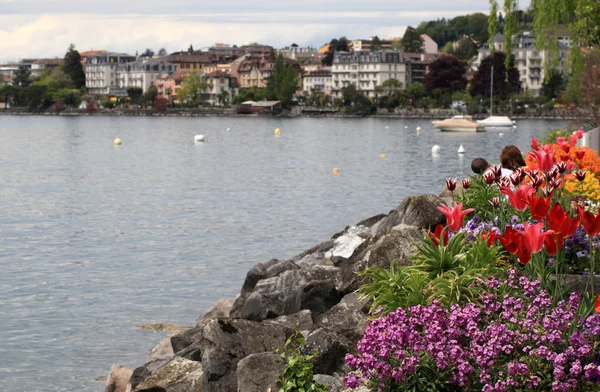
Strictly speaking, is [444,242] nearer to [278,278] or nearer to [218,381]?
[218,381]

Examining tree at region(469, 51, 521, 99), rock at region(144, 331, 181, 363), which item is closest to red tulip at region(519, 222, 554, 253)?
rock at region(144, 331, 181, 363)

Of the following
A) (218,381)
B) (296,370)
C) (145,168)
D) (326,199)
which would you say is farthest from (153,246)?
(145,168)

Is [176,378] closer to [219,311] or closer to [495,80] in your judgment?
[219,311]

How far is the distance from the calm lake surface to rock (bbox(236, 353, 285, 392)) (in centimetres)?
730

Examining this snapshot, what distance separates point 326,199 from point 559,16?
2628 cm

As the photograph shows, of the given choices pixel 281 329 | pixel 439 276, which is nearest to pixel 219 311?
pixel 281 329

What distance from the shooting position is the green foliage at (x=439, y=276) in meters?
9.30

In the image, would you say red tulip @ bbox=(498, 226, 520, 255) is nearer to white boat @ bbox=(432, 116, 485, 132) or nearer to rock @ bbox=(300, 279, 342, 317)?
rock @ bbox=(300, 279, 342, 317)

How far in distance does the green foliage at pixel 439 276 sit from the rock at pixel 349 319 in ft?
4.14

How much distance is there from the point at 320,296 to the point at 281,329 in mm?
2434

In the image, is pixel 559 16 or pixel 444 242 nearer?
pixel 444 242

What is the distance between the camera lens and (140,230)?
36.8 metres

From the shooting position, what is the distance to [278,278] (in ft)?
55.4

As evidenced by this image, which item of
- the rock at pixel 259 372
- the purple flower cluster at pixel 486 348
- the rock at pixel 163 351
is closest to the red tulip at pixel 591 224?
the purple flower cluster at pixel 486 348
